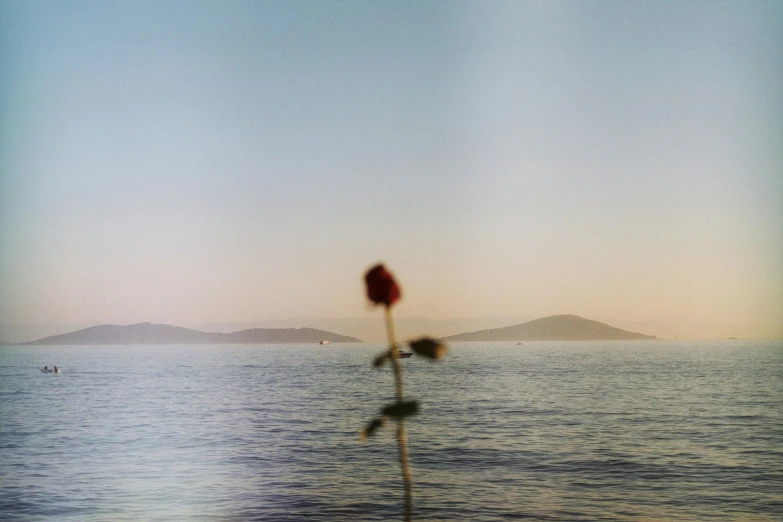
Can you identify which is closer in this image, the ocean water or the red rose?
the red rose

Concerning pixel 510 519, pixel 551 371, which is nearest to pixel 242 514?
pixel 510 519

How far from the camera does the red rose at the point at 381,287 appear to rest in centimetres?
100

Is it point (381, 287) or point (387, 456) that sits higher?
point (381, 287)

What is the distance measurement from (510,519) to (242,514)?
3850 mm

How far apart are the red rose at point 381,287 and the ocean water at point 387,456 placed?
34.5 feet

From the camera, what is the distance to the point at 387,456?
1681 centimetres

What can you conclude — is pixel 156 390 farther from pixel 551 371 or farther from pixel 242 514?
pixel 242 514

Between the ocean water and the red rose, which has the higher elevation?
the red rose

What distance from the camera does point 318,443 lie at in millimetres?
18469

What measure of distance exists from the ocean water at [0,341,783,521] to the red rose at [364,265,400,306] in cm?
1052

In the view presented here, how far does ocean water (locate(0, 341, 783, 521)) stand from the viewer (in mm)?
11906

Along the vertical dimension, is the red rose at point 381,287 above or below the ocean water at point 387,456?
above

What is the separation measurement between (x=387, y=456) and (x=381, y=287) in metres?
16.3

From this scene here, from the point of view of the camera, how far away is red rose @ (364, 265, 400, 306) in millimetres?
1001
